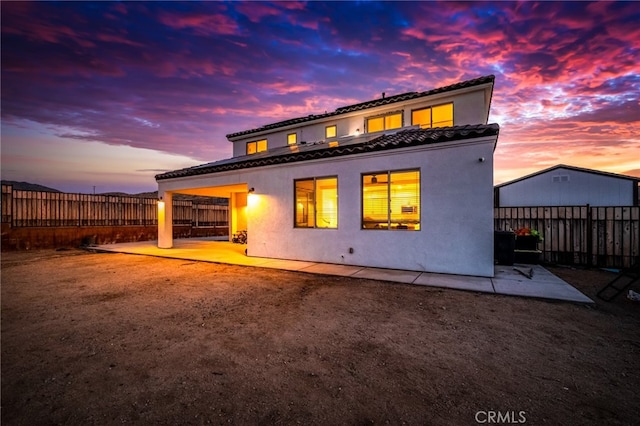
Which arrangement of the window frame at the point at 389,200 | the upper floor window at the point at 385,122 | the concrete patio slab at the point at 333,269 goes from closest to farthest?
the concrete patio slab at the point at 333,269
the window frame at the point at 389,200
the upper floor window at the point at 385,122

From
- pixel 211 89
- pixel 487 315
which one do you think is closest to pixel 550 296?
pixel 487 315

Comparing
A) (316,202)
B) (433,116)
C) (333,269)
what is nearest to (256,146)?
(316,202)

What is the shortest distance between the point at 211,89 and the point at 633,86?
17.3 m

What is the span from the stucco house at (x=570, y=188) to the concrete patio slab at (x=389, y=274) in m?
17.0

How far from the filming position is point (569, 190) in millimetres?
17234

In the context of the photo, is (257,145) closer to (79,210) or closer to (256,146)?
(256,146)

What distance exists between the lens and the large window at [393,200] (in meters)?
7.61

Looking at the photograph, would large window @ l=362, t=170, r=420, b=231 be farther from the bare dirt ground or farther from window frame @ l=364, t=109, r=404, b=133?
window frame @ l=364, t=109, r=404, b=133

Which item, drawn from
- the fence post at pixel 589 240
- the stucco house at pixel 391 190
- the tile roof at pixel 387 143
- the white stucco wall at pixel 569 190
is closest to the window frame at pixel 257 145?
the stucco house at pixel 391 190

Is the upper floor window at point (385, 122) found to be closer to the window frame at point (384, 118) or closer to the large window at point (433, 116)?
the window frame at point (384, 118)

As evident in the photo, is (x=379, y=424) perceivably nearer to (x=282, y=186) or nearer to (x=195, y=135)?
(x=282, y=186)

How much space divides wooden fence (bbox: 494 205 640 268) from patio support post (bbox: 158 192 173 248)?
15.8 metres
